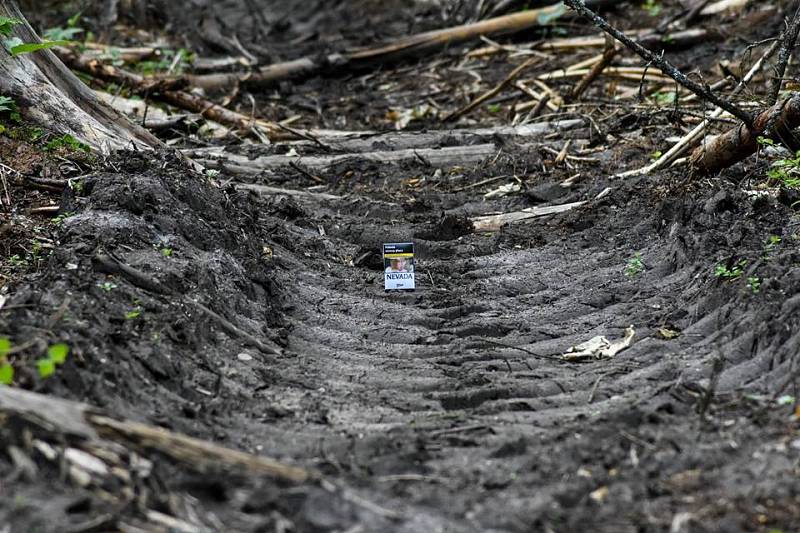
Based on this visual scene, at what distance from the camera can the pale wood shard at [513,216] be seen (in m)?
6.36

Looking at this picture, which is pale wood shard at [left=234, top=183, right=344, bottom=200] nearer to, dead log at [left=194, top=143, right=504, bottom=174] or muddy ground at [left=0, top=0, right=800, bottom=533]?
muddy ground at [left=0, top=0, right=800, bottom=533]

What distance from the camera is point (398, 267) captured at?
552cm

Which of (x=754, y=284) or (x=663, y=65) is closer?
(x=754, y=284)

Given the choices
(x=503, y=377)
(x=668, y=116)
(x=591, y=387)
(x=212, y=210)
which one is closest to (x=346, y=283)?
(x=212, y=210)

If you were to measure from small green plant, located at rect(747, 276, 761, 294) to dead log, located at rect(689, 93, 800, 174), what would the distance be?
1408mm

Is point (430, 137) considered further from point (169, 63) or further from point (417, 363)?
point (417, 363)

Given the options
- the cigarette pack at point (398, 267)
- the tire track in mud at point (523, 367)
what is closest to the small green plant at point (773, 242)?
the tire track in mud at point (523, 367)

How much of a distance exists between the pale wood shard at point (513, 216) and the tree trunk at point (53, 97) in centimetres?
241

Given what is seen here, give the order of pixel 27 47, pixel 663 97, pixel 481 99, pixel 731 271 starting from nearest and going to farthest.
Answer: pixel 731 271
pixel 27 47
pixel 663 97
pixel 481 99

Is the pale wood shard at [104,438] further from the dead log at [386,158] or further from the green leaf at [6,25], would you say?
the dead log at [386,158]

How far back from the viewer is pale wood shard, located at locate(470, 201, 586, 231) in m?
6.36

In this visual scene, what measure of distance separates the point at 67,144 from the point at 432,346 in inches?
116

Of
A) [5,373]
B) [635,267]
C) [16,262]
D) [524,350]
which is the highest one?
[635,267]

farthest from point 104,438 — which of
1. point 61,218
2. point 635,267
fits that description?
point 635,267
